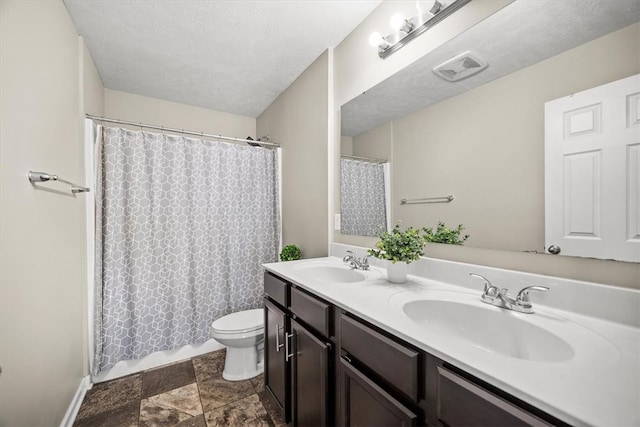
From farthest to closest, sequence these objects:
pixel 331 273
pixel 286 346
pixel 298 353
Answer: pixel 331 273 → pixel 286 346 → pixel 298 353

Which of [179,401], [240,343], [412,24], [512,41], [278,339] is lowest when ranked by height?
[179,401]

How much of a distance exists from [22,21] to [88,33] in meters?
0.89

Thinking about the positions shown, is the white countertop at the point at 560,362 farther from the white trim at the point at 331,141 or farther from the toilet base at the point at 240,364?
the toilet base at the point at 240,364

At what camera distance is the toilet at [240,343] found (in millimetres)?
1770

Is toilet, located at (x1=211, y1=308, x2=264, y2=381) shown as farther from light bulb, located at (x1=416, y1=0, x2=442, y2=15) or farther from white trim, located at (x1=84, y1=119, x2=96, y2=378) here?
light bulb, located at (x1=416, y1=0, x2=442, y2=15)

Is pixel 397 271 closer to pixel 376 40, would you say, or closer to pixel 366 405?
pixel 366 405

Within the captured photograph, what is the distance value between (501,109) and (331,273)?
3.87ft

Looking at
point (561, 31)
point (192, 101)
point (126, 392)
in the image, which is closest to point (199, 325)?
point (126, 392)

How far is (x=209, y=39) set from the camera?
5.94 feet

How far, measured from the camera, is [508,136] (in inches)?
38.5

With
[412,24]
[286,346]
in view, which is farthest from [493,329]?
[412,24]

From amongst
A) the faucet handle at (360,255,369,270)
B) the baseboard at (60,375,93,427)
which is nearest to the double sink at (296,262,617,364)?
the faucet handle at (360,255,369,270)

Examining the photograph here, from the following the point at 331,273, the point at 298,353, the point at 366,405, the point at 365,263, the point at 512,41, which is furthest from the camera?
the point at 331,273

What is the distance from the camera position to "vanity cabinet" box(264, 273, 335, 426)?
102 cm
